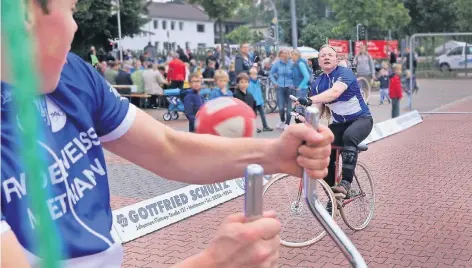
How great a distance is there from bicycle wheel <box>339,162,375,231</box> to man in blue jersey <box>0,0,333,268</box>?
4229 millimetres

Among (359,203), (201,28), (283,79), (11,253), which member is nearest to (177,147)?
(11,253)

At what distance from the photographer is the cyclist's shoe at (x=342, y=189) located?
5.79 meters

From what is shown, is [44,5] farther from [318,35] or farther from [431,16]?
[431,16]

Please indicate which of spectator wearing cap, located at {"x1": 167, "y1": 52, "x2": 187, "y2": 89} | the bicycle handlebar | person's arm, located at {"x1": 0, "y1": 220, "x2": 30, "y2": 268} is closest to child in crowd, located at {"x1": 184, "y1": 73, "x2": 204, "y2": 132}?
spectator wearing cap, located at {"x1": 167, "y1": 52, "x2": 187, "y2": 89}

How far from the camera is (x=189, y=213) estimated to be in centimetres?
635

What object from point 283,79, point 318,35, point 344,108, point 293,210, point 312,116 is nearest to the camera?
point 312,116

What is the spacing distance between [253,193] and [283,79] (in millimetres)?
10977

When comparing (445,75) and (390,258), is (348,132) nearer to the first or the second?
(390,258)

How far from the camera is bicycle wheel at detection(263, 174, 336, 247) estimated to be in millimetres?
5438

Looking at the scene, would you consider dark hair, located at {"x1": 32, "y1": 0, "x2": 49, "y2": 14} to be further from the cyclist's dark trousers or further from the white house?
the white house

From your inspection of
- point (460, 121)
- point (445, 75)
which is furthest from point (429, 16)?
point (460, 121)

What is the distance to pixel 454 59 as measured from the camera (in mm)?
24312

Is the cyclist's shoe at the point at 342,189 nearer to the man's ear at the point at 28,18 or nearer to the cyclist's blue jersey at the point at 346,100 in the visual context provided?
the cyclist's blue jersey at the point at 346,100

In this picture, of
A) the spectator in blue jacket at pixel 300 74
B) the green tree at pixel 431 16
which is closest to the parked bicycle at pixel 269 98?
the spectator in blue jacket at pixel 300 74
